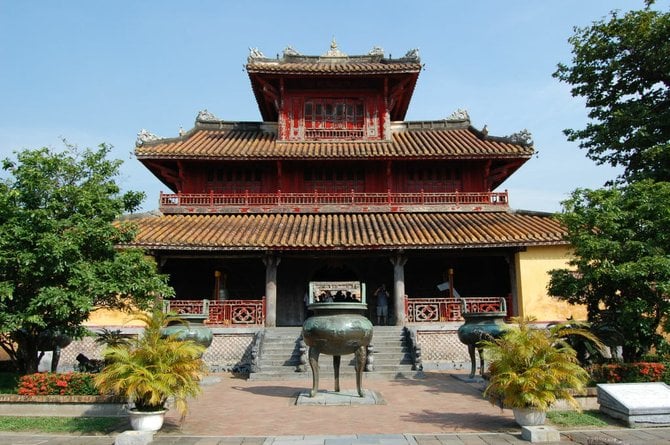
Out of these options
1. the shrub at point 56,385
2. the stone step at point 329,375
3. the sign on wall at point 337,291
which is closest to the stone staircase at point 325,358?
the stone step at point 329,375

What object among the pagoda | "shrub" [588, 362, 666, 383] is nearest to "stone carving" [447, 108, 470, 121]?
the pagoda

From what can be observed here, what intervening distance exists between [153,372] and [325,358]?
7.18 m

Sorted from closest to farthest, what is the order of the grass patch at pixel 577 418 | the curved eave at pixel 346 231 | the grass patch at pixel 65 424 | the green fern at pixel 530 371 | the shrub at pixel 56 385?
the green fern at pixel 530 371, the grass patch at pixel 65 424, the grass patch at pixel 577 418, the shrub at pixel 56 385, the curved eave at pixel 346 231

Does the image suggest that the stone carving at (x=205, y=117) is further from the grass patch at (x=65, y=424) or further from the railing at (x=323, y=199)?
the grass patch at (x=65, y=424)

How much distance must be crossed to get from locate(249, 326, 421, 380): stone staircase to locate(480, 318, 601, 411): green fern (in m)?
5.88

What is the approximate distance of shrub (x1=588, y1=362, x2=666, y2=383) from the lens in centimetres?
893

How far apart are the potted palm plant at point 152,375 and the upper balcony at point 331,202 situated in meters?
11.3

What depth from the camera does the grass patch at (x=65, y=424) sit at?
7414mm

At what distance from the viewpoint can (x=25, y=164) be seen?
8.95 meters

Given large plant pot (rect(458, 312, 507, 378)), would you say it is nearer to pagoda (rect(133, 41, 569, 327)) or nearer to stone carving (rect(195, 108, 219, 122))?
pagoda (rect(133, 41, 569, 327))

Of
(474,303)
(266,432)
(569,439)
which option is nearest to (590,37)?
(474,303)

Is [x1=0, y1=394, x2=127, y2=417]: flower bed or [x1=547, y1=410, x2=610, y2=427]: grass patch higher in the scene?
[x1=0, y1=394, x2=127, y2=417]: flower bed

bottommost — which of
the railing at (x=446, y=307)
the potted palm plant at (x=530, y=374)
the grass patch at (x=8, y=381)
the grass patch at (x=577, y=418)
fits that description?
the grass patch at (x=577, y=418)

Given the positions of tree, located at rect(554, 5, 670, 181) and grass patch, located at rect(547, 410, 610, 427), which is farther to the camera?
tree, located at rect(554, 5, 670, 181)
